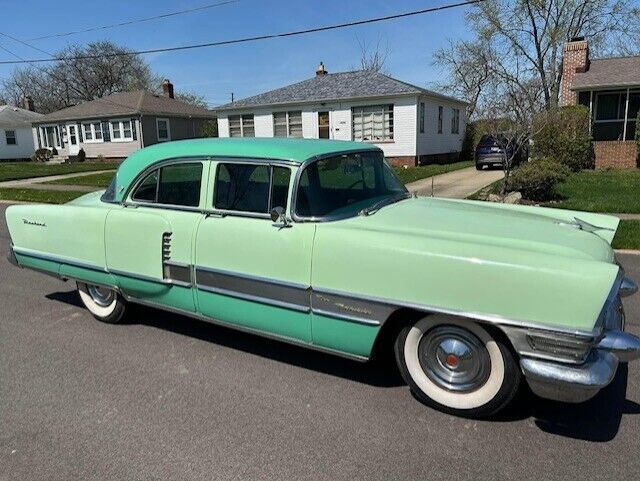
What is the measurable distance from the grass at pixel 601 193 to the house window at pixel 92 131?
29327 mm

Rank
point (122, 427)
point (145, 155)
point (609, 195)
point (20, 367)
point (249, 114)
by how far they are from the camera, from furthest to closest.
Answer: point (249, 114) < point (609, 195) < point (145, 155) < point (20, 367) < point (122, 427)

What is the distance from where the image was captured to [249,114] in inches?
1055

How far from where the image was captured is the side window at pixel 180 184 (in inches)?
163

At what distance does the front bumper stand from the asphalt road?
1.13 ft

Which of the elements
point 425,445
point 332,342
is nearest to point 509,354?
point 425,445

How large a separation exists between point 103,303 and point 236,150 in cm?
220

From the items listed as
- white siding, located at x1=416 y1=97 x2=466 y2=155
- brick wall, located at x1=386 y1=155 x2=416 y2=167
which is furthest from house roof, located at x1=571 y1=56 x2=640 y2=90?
brick wall, located at x1=386 y1=155 x2=416 y2=167

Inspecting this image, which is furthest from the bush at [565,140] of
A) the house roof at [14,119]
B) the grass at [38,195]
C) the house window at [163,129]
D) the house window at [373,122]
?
the house roof at [14,119]

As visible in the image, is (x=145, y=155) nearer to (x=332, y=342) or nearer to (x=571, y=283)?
(x=332, y=342)

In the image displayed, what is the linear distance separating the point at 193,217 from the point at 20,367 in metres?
1.80

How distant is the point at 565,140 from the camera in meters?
19.0

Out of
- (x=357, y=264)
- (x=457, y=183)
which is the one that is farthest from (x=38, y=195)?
(x=357, y=264)

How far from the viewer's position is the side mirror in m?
3.60

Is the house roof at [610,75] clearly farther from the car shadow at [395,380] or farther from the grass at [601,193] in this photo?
the car shadow at [395,380]
